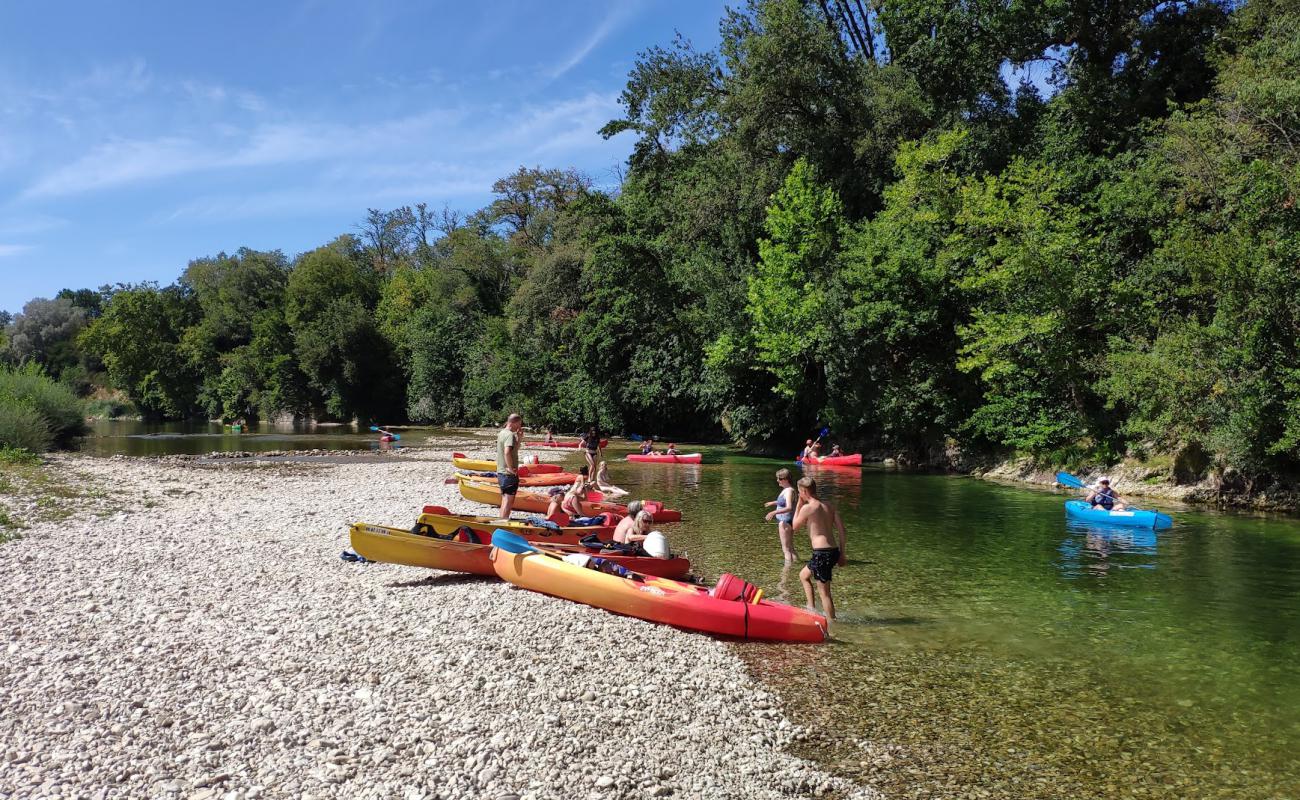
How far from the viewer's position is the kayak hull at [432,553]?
401 inches

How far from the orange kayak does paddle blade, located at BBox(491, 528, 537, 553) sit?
0.71 m

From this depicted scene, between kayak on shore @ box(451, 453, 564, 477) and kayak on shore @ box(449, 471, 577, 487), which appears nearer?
kayak on shore @ box(449, 471, 577, 487)

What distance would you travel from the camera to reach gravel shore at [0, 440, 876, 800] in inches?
199

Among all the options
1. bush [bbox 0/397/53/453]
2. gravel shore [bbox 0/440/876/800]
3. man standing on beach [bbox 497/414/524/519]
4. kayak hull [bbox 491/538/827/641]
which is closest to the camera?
gravel shore [bbox 0/440/876/800]

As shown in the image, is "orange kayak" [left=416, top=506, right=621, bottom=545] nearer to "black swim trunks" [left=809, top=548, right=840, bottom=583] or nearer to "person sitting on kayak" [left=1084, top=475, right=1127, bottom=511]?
"black swim trunks" [left=809, top=548, right=840, bottom=583]

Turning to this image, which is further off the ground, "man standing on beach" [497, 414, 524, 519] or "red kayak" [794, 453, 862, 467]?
"man standing on beach" [497, 414, 524, 519]

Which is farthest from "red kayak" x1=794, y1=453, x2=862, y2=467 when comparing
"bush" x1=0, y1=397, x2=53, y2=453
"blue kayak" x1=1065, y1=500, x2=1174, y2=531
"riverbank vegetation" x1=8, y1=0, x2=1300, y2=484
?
"bush" x1=0, y1=397, x2=53, y2=453

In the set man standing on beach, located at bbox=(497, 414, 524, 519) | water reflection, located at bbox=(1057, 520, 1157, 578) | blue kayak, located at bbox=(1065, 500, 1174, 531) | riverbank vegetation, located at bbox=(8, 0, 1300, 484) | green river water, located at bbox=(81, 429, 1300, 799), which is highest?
riverbank vegetation, located at bbox=(8, 0, 1300, 484)

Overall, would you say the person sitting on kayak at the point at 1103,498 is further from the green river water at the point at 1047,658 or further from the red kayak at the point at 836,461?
the red kayak at the point at 836,461

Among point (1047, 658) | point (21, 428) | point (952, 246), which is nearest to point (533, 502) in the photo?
point (1047, 658)

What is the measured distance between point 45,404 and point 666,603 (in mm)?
29809

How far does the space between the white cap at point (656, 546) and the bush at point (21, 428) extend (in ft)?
73.1

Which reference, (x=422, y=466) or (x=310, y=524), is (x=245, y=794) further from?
(x=422, y=466)

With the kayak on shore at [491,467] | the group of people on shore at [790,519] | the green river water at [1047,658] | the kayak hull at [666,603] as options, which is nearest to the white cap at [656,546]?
the group of people on shore at [790,519]
